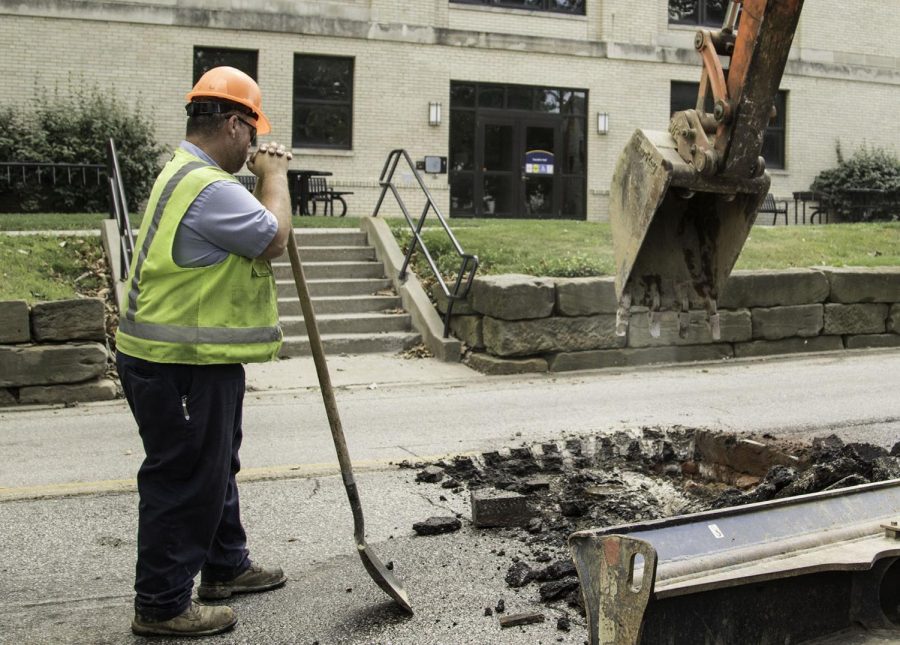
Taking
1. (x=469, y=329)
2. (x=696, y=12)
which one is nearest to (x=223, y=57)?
(x=696, y=12)

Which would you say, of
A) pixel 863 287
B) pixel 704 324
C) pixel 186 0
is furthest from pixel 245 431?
pixel 186 0

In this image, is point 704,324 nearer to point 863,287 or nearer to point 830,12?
point 863,287

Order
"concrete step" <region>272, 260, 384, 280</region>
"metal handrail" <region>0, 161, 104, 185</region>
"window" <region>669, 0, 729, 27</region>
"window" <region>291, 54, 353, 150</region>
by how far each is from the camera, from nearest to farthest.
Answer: "concrete step" <region>272, 260, 384, 280</region>
"metal handrail" <region>0, 161, 104, 185</region>
"window" <region>291, 54, 353, 150</region>
"window" <region>669, 0, 729, 27</region>

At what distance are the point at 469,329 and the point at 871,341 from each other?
519cm

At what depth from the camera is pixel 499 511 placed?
528 centimetres

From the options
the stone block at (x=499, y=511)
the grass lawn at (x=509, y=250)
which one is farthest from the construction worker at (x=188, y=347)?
the grass lawn at (x=509, y=250)

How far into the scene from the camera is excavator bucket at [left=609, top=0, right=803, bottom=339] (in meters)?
5.48

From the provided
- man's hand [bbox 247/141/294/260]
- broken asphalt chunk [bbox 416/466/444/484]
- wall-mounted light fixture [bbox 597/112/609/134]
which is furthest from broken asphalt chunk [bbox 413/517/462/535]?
wall-mounted light fixture [bbox 597/112/609/134]

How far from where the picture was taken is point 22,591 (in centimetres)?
454

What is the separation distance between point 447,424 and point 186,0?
17.0 meters

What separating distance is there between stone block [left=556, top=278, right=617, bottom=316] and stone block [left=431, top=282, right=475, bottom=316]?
1.13 meters

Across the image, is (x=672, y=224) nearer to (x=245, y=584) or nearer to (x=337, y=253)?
(x=245, y=584)

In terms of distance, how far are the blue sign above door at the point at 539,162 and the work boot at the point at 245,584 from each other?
70.2ft

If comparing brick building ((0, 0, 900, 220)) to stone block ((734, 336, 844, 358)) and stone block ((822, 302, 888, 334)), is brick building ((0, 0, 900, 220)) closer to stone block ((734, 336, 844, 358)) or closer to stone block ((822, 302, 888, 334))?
stone block ((734, 336, 844, 358))
